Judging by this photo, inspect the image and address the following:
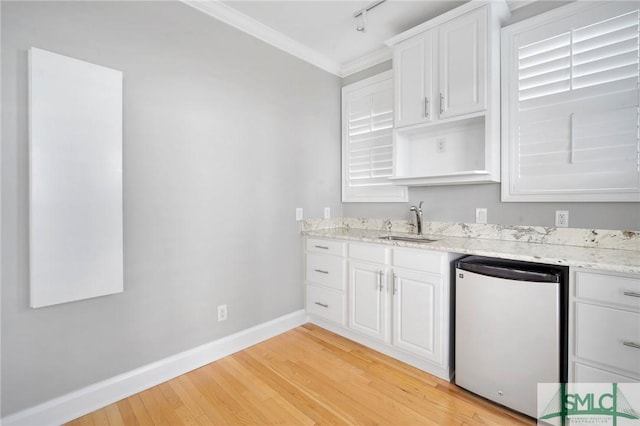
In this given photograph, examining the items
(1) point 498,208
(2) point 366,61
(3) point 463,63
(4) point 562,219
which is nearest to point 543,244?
(4) point 562,219

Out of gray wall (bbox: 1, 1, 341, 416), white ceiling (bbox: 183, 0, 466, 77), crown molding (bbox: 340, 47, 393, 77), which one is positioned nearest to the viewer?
gray wall (bbox: 1, 1, 341, 416)

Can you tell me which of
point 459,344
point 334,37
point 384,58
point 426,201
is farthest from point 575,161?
point 334,37

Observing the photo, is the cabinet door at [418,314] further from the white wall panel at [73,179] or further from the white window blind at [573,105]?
the white wall panel at [73,179]

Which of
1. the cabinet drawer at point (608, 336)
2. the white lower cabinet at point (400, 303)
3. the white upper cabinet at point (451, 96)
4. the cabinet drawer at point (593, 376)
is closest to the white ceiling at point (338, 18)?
the white upper cabinet at point (451, 96)

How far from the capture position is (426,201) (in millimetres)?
2637

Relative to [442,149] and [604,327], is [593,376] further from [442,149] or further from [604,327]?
[442,149]

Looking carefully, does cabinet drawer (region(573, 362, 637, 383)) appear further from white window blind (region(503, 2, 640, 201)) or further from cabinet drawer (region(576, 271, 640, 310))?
white window blind (region(503, 2, 640, 201))

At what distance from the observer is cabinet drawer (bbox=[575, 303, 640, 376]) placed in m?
1.30

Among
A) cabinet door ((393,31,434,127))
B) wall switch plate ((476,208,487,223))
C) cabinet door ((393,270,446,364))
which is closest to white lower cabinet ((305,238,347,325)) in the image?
cabinet door ((393,270,446,364))

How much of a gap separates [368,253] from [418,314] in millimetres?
581

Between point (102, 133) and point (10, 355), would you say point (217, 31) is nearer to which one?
point (102, 133)

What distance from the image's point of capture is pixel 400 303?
6.96ft

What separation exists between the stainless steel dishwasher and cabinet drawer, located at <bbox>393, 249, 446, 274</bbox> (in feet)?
0.43

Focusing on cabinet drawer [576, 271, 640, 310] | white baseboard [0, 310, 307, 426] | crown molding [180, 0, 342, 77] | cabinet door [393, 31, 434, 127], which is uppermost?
crown molding [180, 0, 342, 77]
